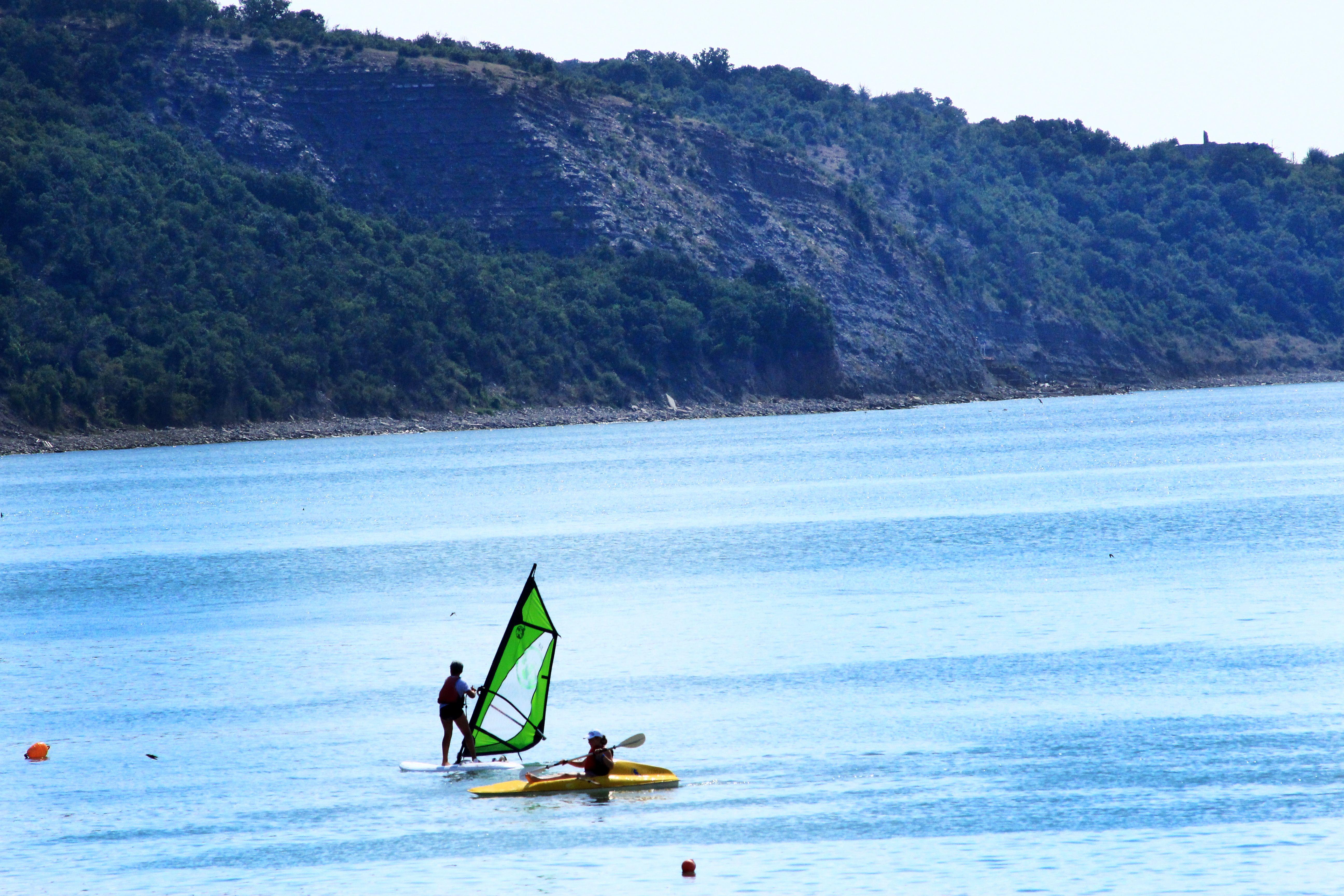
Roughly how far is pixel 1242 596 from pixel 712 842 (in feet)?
73.7

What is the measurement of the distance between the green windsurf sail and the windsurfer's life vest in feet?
1.70

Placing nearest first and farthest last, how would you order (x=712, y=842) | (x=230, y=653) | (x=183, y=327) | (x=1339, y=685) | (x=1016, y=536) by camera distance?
(x=712, y=842), (x=1339, y=685), (x=230, y=653), (x=1016, y=536), (x=183, y=327)

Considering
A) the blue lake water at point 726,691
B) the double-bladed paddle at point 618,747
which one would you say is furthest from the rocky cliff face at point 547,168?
the double-bladed paddle at point 618,747

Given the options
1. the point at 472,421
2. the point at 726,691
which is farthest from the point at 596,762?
the point at 472,421

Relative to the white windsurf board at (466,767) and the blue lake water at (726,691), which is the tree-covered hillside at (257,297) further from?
the white windsurf board at (466,767)

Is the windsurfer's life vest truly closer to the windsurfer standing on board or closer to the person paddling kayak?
the windsurfer standing on board

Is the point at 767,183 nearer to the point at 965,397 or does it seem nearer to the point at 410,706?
the point at 965,397

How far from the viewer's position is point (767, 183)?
535 feet

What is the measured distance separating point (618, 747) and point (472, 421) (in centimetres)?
11366

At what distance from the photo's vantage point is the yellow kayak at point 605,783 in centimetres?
2309

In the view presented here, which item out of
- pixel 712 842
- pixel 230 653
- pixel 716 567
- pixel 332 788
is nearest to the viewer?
pixel 712 842

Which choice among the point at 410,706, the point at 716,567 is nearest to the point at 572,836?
→ the point at 410,706

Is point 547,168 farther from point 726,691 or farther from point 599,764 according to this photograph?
point 599,764

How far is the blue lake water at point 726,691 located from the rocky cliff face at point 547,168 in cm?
8044
